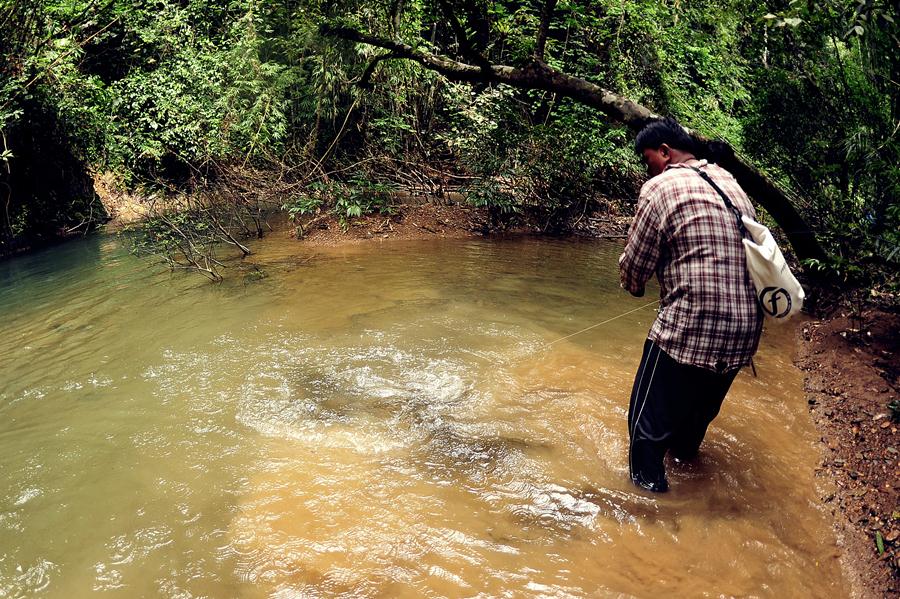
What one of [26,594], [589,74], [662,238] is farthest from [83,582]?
[589,74]

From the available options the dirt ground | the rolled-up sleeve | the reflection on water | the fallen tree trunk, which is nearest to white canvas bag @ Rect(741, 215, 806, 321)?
the rolled-up sleeve

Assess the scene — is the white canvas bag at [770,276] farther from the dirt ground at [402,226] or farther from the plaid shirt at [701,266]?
the dirt ground at [402,226]

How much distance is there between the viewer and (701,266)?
101 inches

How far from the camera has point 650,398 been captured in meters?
2.83

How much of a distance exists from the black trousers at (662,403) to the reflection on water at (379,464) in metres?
0.25

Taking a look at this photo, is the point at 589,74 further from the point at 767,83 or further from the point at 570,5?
the point at 767,83

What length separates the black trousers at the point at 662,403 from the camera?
8.94 feet

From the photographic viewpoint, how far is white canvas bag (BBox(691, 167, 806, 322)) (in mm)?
2439

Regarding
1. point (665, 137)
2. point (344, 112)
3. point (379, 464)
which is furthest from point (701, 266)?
point (344, 112)

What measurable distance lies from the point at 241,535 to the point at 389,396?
1650 millimetres

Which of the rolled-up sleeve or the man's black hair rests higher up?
the man's black hair

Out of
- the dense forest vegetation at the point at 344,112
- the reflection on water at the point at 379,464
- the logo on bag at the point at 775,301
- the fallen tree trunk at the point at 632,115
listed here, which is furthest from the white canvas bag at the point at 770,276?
the dense forest vegetation at the point at 344,112

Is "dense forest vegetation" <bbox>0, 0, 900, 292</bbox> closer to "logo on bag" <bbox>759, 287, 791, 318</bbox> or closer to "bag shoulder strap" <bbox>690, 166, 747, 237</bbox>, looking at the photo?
"bag shoulder strap" <bbox>690, 166, 747, 237</bbox>

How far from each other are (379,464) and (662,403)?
1.74m
